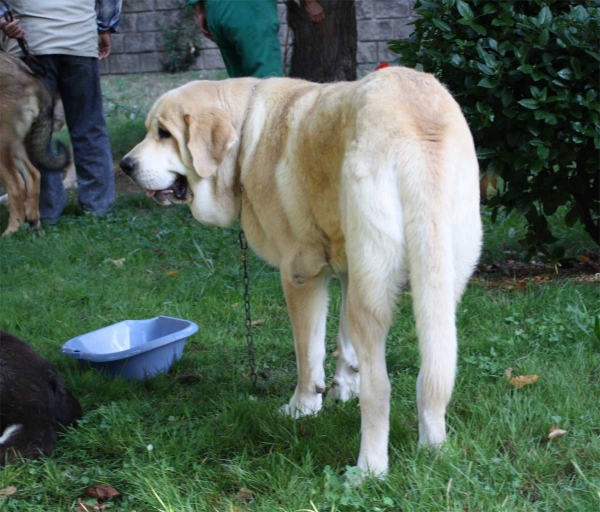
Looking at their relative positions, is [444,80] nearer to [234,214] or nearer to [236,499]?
[234,214]

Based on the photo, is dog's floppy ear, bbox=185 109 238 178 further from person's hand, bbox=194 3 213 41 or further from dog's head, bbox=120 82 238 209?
person's hand, bbox=194 3 213 41

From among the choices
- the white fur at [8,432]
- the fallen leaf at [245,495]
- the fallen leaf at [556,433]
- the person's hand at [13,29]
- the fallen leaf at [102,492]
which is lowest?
the fallen leaf at [102,492]

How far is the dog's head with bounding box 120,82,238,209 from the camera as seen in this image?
134 inches

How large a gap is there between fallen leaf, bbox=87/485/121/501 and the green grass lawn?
0.10 feet

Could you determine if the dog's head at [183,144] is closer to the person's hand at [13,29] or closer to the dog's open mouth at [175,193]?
the dog's open mouth at [175,193]

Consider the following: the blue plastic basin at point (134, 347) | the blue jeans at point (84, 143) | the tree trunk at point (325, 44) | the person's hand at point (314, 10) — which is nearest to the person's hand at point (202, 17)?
the person's hand at point (314, 10)

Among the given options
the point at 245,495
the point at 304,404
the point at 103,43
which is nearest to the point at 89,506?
the point at 245,495

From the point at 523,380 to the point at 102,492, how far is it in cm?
186

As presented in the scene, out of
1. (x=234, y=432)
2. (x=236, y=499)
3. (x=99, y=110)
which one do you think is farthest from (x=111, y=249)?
(x=236, y=499)

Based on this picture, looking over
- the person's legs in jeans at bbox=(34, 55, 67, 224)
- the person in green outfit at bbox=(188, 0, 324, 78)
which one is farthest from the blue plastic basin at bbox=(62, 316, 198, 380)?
the person's legs in jeans at bbox=(34, 55, 67, 224)

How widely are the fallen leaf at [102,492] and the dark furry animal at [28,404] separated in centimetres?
41

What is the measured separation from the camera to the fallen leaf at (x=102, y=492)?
114 inches

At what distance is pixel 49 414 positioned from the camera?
3348mm

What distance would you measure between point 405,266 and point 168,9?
511 inches
